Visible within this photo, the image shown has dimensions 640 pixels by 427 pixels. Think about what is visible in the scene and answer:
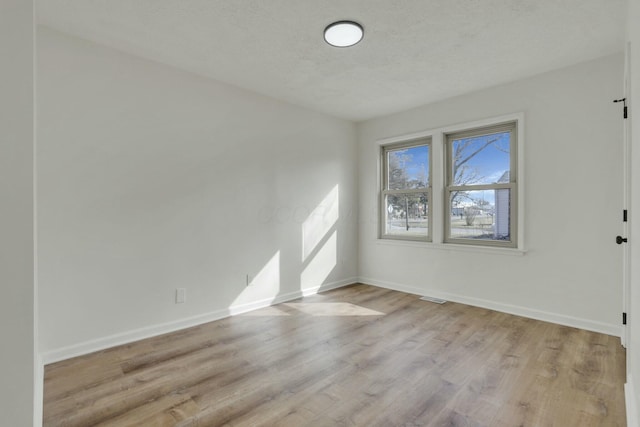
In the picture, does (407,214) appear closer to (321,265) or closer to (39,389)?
(321,265)

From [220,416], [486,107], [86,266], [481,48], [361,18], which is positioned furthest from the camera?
[486,107]

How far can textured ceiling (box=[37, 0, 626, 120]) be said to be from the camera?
2193mm

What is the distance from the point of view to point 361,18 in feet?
7.59

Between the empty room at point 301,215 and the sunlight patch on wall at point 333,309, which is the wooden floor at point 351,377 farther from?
the sunlight patch on wall at point 333,309

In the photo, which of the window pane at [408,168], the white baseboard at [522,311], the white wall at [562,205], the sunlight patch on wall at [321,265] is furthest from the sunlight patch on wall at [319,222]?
the white wall at [562,205]

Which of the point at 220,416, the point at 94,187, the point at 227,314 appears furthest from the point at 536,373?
the point at 94,187

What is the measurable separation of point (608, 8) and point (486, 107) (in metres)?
1.46

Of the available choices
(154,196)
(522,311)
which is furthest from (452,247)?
(154,196)

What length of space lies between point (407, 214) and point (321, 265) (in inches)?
56.1

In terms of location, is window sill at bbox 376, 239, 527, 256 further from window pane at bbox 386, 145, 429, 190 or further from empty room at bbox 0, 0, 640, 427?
window pane at bbox 386, 145, 429, 190

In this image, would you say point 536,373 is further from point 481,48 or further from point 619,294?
point 481,48

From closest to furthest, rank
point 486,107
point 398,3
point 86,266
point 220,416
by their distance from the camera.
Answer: point 220,416 < point 398,3 < point 86,266 < point 486,107

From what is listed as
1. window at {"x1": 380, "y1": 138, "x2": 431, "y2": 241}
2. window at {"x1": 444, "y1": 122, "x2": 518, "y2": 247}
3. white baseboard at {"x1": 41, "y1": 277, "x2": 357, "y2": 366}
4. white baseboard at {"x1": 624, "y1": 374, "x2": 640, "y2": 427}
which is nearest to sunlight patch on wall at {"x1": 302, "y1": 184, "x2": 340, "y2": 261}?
white baseboard at {"x1": 41, "y1": 277, "x2": 357, "y2": 366}

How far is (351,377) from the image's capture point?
7.23 feet
